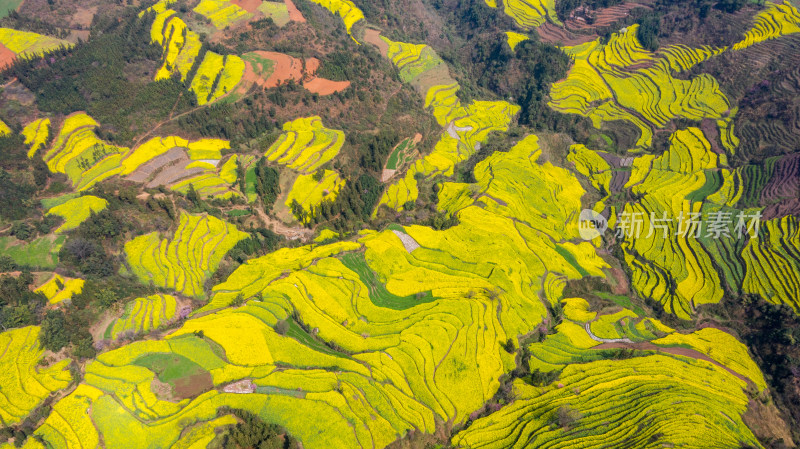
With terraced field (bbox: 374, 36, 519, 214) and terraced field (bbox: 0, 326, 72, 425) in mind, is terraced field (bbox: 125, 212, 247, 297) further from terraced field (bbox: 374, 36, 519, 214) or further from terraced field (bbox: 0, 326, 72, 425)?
terraced field (bbox: 374, 36, 519, 214)

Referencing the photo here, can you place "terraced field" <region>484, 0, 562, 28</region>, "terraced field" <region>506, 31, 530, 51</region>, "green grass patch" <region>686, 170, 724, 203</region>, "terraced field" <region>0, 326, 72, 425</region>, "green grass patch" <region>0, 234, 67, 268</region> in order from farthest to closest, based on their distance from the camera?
"terraced field" <region>484, 0, 562, 28</region> → "terraced field" <region>506, 31, 530, 51</region> → "green grass patch" <region>686, 170, 724, 203</region> → "green grass patch" <region>0, 234, 67, 268</region> → "terraced field" <region>0, 326, 72, 425</region>

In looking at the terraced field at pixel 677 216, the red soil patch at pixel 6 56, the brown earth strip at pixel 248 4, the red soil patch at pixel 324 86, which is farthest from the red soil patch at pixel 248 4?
the terraced field at pixel 677 216

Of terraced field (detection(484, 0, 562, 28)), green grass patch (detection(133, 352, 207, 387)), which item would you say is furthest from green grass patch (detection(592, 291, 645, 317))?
terraced field (detection(484, 0, 562, 28))

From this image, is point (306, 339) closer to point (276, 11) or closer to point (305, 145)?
point (305, 145)

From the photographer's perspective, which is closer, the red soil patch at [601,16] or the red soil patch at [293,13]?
the red soil patch at [293,13]

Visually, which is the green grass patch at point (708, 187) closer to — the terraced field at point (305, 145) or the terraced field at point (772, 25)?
the terraced field at point (772, 25)

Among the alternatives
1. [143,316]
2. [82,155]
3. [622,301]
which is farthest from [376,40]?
[143,316]
